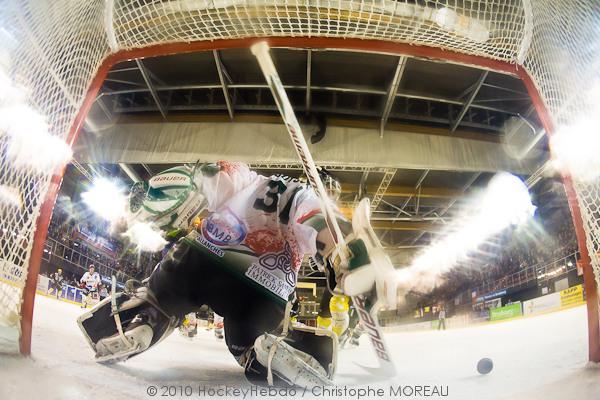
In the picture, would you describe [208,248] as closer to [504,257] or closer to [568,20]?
[504,257]

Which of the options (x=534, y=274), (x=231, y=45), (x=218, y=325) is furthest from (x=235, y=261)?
(x=534, y=274)

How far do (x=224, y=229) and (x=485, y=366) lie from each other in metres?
0.53

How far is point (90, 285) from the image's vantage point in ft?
2.23

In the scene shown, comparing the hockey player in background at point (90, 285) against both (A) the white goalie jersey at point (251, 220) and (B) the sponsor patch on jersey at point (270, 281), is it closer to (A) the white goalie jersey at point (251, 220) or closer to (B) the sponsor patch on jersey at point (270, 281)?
(A) the white goalie jersey at point (251, 220)

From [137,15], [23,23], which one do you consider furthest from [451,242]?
[23,23]

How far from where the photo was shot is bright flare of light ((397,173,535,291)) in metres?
0.66

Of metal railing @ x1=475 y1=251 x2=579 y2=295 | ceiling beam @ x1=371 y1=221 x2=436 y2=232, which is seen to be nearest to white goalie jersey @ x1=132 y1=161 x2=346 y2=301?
ceiling beam @ x1=371 y1=221 x2=436 y2=232

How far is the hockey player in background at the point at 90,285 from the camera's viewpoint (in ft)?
2.18

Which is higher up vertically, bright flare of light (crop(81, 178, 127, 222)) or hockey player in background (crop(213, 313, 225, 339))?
bright flare of light (crop(81, 178, 127, 222))

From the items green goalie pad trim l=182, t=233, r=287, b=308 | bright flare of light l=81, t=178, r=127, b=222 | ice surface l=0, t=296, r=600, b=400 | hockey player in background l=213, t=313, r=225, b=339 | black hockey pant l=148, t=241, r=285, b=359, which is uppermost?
bright flare of light l=81, t=178, r=127, b=222

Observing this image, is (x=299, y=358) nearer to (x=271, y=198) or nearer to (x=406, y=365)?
(x=406, y=365)

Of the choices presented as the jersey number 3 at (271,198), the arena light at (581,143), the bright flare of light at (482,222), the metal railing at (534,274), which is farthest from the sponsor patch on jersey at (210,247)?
the arena light at (581,143)

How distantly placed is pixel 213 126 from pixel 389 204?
0.36 metres

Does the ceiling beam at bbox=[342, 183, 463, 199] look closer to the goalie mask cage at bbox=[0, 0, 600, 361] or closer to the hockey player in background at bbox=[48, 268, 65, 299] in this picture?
the goalie mask cage at bbox=[0, 0, 600, 361]
